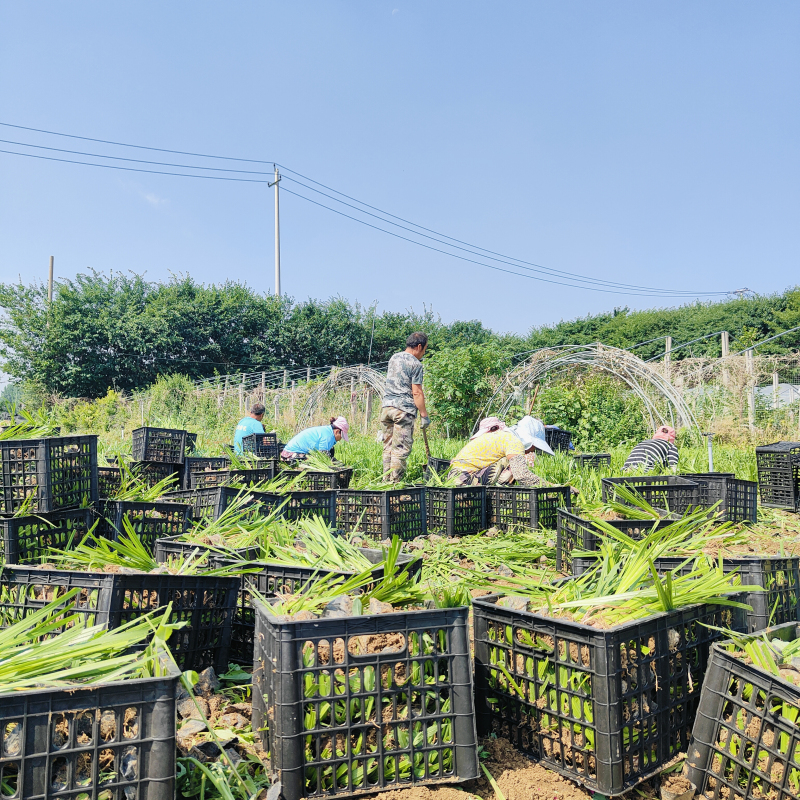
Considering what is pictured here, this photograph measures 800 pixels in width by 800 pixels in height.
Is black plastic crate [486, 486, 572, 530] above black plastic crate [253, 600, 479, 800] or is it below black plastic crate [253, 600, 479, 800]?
above

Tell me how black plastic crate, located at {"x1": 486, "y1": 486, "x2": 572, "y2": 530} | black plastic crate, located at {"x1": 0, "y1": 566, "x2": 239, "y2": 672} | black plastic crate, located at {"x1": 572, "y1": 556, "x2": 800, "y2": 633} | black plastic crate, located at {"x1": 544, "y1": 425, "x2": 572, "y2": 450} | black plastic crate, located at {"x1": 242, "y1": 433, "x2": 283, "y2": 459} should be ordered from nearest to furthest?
black plastic crate, located at {"x1": 0, "y1": 566, "x2": 239, "y2": 672} → black plastic crate, located at {"x1": 572, "y1": 556, "x2": 800, "y2": 633} → black plastic crate, located at {"x1": 486, "y1": 486, "x2": 572, "y2": 530} → black plastic crate, located at {"x1": 242, "y1": 433, "x2": 283, "y2": 459} → black plastic crate, located at {"x1": 544, "y1": 425, "x2": 572, "y2": 450}

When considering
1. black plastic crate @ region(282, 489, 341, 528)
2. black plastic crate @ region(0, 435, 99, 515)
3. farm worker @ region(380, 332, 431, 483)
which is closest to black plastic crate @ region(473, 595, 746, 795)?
black plastic crate @ region(282, 489, 341, 528)

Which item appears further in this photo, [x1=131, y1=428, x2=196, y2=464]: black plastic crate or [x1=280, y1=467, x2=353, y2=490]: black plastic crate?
[x1=131, y1=428, x2=196, y2=464]: black plastic crate

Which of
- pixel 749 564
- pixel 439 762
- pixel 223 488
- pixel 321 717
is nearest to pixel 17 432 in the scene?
pixel 223 488

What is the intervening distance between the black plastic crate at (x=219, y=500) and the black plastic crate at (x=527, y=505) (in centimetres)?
189

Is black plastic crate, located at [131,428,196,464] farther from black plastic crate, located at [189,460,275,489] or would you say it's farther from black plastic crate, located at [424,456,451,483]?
black plastic crate, located at [424,456,451,483]

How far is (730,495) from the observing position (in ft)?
15.2

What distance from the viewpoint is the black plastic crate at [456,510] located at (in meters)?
5.03

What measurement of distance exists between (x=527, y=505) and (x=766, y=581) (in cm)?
256

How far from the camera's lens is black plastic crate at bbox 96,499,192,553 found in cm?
364

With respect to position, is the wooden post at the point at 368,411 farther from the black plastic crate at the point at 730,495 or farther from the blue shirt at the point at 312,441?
the black plastic crate at the point at 730,495

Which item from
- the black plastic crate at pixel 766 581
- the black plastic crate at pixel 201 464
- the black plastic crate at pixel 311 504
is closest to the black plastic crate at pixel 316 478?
the black plastic crate at pixel 311 504

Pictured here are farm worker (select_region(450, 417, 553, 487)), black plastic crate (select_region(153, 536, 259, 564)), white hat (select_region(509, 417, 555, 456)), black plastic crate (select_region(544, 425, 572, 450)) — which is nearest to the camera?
black plastic crate (select_region(153, 536, 259, 564))

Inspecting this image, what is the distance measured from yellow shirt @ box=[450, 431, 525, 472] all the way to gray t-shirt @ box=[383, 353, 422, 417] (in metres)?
1.15
